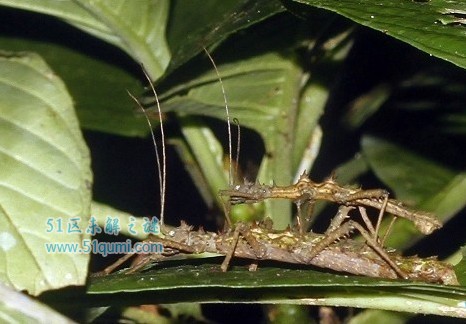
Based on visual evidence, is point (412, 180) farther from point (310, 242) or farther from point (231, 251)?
point (231, 251)

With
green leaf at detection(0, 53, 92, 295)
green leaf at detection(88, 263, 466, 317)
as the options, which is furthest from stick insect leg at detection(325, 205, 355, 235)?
green leaf at detection(0, 53, 92, 295)

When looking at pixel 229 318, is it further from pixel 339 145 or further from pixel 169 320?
pixel 339 145

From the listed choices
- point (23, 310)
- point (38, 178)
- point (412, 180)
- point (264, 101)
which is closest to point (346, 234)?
point (264, 101)

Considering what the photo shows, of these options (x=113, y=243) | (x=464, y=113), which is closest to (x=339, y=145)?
(x=464, y=113)

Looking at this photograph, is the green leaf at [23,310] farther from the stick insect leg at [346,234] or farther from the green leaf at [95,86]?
the green leaf at [95,86]

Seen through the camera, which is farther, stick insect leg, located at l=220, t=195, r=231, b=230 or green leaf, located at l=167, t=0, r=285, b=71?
stick insect leg, located at l=220, t=195, r=231, b=230

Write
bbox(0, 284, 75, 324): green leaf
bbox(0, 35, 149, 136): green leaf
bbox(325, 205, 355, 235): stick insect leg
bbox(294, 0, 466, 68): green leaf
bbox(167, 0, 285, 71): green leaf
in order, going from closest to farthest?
bbox(0, 284, 75, 324): green leaf, bbox(294, 0, 466, 68): green leaf, bbox(167, 0, 285, 71): green leaf, bbox(325, 205, 355, 235): stick insect leg, bbox(0, 35, 149, 136): green leaf

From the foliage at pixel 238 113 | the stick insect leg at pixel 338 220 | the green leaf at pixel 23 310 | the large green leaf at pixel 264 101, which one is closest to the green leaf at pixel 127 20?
the foliage at pixel 238 113

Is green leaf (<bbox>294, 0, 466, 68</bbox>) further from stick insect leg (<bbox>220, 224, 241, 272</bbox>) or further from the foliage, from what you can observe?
stick insect leg (<bbox>220, 224, 241, 272</bbox>)
